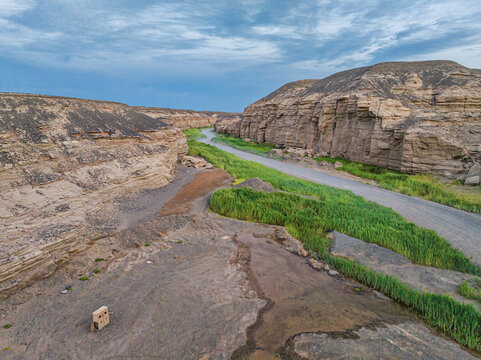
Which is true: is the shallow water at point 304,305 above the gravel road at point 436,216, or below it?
below

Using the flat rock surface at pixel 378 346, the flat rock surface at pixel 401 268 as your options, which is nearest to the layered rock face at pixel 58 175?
the flat rock surface at pixel 378 346

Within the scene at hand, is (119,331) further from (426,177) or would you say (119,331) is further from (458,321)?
(426,177)

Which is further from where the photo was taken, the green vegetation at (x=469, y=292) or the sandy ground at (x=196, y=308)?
the green vegetation at (x=469, y=292)

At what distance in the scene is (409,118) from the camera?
21.8 metres

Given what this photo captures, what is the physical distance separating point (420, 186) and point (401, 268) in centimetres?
1222

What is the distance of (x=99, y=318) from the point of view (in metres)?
5.34

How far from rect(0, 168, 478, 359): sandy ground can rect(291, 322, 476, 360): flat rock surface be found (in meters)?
0.02

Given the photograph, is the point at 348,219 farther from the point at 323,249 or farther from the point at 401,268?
the point at 401,268

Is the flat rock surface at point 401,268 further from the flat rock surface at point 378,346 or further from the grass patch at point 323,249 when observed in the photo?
the flat rock surface at point 378,346

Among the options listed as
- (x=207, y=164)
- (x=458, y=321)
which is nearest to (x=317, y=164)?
(x=207, y=164)

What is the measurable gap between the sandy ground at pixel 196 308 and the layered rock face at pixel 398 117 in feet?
55.8

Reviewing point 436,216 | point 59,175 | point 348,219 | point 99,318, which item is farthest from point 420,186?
point 59,175

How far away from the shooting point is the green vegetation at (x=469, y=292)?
6712mm

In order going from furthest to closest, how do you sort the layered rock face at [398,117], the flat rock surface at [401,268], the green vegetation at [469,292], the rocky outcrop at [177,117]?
the rocky outcrop at [177,117] → the layered rock face at [398,117] → the flat rock surface at [401,268] → the green vegetation at [469,292]
